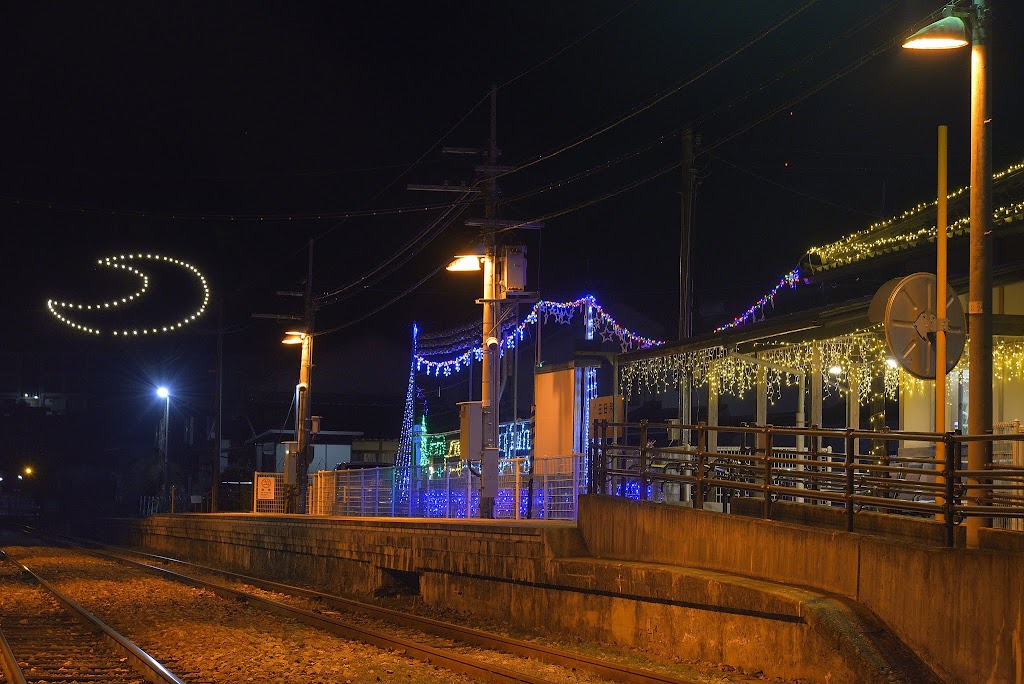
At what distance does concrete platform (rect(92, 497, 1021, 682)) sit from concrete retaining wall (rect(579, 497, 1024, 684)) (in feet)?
0.06

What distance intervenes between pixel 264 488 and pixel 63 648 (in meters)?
29.2

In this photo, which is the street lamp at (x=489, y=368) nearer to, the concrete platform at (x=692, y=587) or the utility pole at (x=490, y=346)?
the utility pole at (x=490, y=346)

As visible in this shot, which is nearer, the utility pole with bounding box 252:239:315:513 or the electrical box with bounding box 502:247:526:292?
the electrical box with bounding box 502:247:526:292

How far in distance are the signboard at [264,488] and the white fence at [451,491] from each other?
174 inches

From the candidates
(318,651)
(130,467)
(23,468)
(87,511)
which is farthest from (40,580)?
(23,468)

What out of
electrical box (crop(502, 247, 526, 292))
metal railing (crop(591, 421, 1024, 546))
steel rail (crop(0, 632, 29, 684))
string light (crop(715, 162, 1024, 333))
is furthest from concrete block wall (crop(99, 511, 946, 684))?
string light (crop(715, 162, 1024, 333))

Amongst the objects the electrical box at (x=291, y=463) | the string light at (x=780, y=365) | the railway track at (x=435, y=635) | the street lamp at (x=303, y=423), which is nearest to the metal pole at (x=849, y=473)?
the railway track at (x=435, y=635)

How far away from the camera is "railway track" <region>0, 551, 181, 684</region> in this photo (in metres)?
12.0

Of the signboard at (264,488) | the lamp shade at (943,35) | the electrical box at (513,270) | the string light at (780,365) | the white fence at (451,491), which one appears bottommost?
the signboard at (264,488)

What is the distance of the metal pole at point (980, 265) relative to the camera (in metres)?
10.9

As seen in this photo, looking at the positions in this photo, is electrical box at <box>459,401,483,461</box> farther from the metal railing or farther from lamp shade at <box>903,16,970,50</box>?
lamp shade at <box>903,16,970,50</box>

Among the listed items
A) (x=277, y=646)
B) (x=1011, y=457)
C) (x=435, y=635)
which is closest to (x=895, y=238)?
(x=1011, y=457)

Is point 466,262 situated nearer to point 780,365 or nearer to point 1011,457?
point 780,365

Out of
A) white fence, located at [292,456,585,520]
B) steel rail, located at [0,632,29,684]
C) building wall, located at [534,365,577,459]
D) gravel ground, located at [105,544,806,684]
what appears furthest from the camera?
building wall, located at [534,365,577,459]
